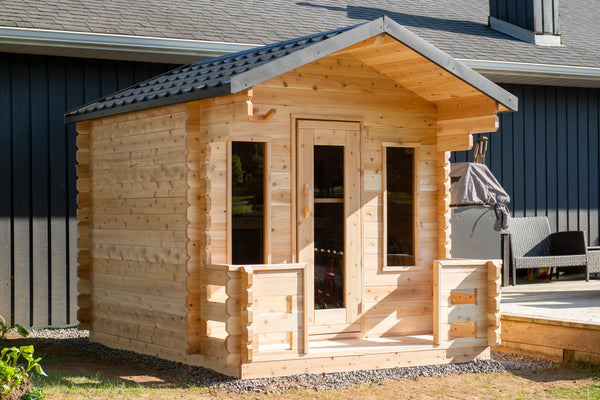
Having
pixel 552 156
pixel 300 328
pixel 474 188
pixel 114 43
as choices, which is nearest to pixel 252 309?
pixel 300 328

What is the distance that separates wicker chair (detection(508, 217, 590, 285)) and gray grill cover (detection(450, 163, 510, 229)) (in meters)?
0.87

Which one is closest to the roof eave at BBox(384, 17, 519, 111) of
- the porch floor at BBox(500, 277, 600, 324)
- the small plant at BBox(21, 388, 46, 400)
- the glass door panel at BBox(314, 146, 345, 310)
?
the glass door panel at BBox(314, 146, 345, 310)

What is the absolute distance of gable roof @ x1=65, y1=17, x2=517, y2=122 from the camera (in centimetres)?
628

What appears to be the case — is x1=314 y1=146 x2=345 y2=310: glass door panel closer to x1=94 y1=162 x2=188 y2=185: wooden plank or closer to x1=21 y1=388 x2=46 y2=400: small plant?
x1=94 y1=162 x2=188 y2=185: wooden plank

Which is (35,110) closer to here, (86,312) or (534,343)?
(86,312)

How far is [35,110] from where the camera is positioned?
916cm

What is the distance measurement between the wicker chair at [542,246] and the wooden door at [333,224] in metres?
4.17

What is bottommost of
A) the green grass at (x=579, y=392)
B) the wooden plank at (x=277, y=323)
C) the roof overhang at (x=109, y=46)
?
the green grass at (x=579, y=392)

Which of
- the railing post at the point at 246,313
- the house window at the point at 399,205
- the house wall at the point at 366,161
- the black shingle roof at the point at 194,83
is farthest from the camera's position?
the house window at the point at 399,205

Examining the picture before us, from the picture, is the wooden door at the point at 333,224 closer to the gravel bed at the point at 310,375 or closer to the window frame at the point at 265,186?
the window frame at the point at 265,186

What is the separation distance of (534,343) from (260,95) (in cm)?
334

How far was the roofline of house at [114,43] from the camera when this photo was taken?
8.69 meters

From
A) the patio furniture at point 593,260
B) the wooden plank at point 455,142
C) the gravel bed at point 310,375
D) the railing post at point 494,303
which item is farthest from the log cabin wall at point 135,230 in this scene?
the patio furniture at point 593,260

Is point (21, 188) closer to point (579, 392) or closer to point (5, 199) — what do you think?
point (5, 199)
